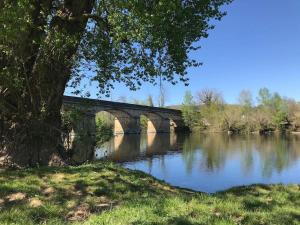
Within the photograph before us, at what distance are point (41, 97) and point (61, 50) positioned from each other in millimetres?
1707

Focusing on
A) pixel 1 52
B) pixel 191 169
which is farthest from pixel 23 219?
pixel 191 169

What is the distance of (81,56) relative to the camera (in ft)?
49.6

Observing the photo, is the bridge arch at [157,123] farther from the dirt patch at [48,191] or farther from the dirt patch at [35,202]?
the dirt patch at [35,202]

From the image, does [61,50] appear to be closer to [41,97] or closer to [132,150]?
[41,97]

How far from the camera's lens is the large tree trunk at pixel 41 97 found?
512 inches

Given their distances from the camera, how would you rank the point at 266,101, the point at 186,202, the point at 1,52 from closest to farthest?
1. the point at 186,202
2. the point at 1,52
3. the point at 266,101

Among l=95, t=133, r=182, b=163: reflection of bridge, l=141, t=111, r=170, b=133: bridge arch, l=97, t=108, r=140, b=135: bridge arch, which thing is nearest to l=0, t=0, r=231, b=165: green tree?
l=95, t=133, r=182, b=163: reflection of bridge

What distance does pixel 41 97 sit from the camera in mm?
13375

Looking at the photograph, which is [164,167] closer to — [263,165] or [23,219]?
[263,165]

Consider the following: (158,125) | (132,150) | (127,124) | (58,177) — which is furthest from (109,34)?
(158,125)

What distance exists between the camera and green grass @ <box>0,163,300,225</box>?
6125 millimetres

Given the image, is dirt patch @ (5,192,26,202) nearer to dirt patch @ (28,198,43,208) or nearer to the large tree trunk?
dirt patch @ (28,198,43,208)

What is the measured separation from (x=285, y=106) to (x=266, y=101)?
261 inches

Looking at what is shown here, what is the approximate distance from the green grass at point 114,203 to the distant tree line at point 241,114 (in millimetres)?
95461
